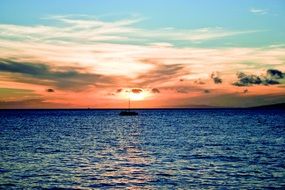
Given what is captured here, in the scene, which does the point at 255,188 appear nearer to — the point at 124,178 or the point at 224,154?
the point at 124,178

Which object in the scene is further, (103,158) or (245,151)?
(245,151)

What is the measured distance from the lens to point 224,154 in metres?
60.5

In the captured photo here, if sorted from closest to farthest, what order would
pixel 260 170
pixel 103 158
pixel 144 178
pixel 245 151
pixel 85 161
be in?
pixel 144 178
pixel 260 170
pixel 85 161
pixel 103 158
pixel 245 151

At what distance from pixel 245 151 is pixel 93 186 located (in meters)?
33.5

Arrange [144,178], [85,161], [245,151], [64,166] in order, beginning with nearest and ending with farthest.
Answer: [144,178] → [64,166] → [85,161] → [245,151]

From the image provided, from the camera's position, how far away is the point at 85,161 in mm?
54062

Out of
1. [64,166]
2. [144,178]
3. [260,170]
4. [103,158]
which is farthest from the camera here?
[103,158]

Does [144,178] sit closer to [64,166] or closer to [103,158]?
[64,166]

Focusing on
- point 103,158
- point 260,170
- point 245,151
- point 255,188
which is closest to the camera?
point 255,188

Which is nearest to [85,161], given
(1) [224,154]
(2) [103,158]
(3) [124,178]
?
(2) [103,158]

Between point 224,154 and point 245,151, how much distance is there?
5.70m

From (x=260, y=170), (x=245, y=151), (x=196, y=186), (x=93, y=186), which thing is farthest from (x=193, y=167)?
(x=245, y=151)

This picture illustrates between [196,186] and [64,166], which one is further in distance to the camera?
[64,166]

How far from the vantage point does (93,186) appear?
3788 centimetres
